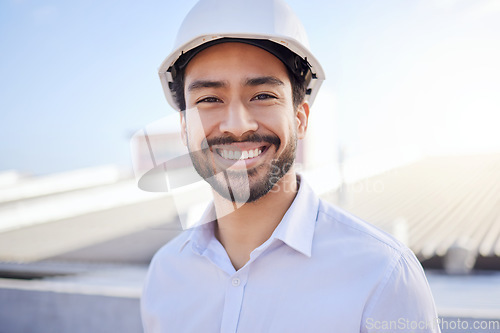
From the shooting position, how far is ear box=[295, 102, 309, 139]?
154 centimetres

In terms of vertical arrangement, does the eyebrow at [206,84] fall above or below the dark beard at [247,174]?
above

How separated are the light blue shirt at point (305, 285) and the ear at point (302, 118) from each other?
280 mm

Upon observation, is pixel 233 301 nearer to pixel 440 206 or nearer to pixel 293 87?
pixel 293 87

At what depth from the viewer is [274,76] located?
1323 millimetres

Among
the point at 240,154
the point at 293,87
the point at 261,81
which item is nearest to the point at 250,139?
the point at 240,154

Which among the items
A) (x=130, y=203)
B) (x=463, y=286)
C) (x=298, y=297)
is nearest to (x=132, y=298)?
(x=298, y=297)

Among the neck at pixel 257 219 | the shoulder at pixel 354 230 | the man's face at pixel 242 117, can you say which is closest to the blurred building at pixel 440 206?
the shoulder at pixel 354 230

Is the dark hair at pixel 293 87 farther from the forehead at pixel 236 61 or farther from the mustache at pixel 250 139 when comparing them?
the mustache at pixel 250 139

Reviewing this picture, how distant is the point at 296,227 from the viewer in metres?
1.22

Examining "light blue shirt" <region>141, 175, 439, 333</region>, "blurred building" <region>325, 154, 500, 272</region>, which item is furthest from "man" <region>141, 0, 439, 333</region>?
"blurred building" <region>325, 154, 500, 272</region>

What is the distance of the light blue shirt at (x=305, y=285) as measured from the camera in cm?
104

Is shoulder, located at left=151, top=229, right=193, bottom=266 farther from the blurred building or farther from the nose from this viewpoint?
the blurred building

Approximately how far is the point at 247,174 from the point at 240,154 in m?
0.09

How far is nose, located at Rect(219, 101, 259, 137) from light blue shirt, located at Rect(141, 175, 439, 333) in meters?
0.34
